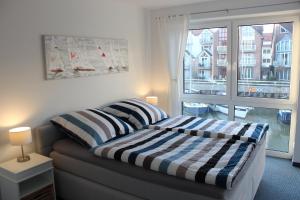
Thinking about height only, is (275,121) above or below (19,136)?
below

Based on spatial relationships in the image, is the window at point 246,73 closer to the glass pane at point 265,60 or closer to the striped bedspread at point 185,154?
the glass pane at point 265,60

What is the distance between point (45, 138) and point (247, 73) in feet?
9.38

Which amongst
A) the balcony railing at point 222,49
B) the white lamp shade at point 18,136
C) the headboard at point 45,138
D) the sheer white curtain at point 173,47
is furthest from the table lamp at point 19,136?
the balcony railing at point 222,49

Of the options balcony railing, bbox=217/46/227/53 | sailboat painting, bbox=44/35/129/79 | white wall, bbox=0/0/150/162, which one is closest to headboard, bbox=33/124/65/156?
white wall, bbox=0/0/150/162

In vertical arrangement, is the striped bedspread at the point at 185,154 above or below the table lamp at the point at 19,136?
below

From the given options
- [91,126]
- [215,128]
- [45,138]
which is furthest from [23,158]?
[215,128]

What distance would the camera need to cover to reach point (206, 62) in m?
4.14

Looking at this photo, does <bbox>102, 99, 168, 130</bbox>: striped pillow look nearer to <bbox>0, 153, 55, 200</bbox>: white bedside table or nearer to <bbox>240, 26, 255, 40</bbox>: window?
<bbox>0, 153, 55, 200</bbox>: white bedside table

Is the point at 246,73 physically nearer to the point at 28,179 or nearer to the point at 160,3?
the point at 160,3

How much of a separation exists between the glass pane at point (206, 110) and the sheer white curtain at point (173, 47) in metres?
0.20

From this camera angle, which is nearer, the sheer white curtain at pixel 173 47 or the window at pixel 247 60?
the window at pixel 247 60

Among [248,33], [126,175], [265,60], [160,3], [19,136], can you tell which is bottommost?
[126,175]

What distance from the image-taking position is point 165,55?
421cm

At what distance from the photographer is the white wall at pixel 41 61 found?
8.16 ft
